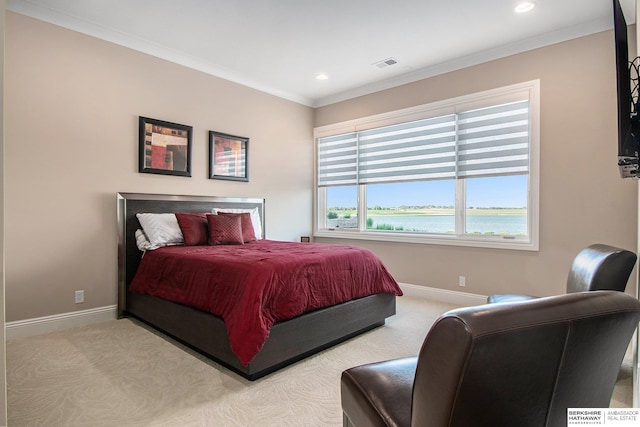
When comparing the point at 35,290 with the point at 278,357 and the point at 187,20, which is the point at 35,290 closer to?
the point at 278,357

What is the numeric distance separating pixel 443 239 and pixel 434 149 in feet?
3.71

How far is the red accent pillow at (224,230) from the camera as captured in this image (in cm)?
365

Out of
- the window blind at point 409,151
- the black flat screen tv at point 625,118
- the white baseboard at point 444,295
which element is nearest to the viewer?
the black flat screen tv at point 625,118

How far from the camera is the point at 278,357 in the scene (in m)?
2.32

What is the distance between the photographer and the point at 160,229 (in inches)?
138

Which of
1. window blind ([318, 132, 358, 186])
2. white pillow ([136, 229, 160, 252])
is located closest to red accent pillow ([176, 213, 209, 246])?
white pillow ([136, 229, 160, 252])

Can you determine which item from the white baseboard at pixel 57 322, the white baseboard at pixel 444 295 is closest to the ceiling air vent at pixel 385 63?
the white baseboard at pixel 444 295

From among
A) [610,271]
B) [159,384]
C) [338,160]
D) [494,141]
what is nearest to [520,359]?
[610,271]

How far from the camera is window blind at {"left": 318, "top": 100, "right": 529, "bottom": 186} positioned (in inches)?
145

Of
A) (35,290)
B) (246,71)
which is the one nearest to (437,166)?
(246,71)

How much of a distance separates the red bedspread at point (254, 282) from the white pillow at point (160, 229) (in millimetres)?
158

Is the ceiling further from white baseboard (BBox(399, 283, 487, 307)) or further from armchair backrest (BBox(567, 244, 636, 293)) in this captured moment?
white baseboard (BBox(399, 283, 487, 307))

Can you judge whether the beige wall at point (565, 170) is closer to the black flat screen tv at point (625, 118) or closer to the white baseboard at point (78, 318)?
the white baseboard at point (78, 318)

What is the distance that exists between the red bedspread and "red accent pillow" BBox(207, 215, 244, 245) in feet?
1.15
